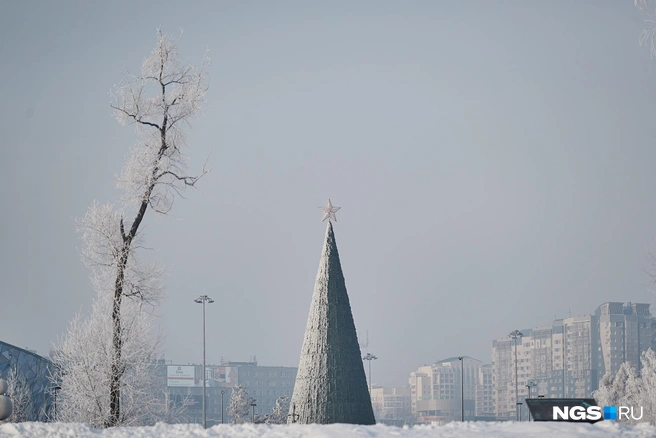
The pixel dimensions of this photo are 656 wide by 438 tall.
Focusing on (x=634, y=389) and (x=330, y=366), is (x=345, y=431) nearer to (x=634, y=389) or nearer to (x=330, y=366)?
(x=330, y=366)

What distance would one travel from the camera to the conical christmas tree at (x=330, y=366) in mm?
30312

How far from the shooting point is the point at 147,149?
28.7 metres

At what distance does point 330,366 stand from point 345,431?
1221 centimetres

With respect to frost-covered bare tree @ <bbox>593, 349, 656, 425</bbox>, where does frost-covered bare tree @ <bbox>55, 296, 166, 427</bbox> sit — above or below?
above

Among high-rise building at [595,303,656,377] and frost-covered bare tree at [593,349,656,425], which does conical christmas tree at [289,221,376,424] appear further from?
high-rise building at [595,303,656,377]

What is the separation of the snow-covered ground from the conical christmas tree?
10.7 m

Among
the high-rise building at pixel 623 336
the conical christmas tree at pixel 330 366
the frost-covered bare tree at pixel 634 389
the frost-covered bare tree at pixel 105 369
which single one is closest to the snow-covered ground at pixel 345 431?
the frost-covered bare tree at pixel 105 369

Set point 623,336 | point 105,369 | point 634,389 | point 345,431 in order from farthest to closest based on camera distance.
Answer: point 623,336, point 634,389, point 105,369, point 345,431

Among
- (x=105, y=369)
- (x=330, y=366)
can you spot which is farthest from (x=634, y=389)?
(x=105, y=369)

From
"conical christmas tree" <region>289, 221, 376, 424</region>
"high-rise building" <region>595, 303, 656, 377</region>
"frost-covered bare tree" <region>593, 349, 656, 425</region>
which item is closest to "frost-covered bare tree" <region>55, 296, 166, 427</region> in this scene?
"conical christmas tree" <region>289, 221, 376, 424</region>

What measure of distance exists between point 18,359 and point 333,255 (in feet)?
149

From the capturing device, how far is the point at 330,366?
30641 millimetres

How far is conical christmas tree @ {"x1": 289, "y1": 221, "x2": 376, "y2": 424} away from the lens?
99.5 ft

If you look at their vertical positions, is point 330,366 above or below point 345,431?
above
